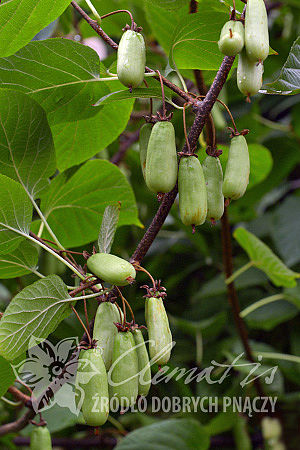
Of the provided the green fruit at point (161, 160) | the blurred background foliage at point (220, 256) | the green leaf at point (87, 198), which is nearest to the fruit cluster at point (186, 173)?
the green fruit at point (161, 160)

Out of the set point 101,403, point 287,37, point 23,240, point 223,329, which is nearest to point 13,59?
point 23,240

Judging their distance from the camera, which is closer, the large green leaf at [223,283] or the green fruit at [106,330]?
the green fruit at [106,330]

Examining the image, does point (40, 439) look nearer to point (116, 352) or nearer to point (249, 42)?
point (116, 352)

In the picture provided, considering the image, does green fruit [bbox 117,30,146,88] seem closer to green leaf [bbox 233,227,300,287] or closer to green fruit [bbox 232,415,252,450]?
green leaf [bbox 233,227,300,287]

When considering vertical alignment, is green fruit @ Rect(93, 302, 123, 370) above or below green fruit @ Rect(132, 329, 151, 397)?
above

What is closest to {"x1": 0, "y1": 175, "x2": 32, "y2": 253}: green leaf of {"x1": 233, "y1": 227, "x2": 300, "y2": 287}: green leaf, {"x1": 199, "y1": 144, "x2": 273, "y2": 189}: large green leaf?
{"x1": 233, "y1": 227, "x2": 300, "y2": 287}: green leaf

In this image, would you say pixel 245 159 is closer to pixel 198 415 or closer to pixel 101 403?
pixel 101 403

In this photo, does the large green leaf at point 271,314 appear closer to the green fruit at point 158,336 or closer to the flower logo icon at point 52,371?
the flower logo icon at point 52,371
